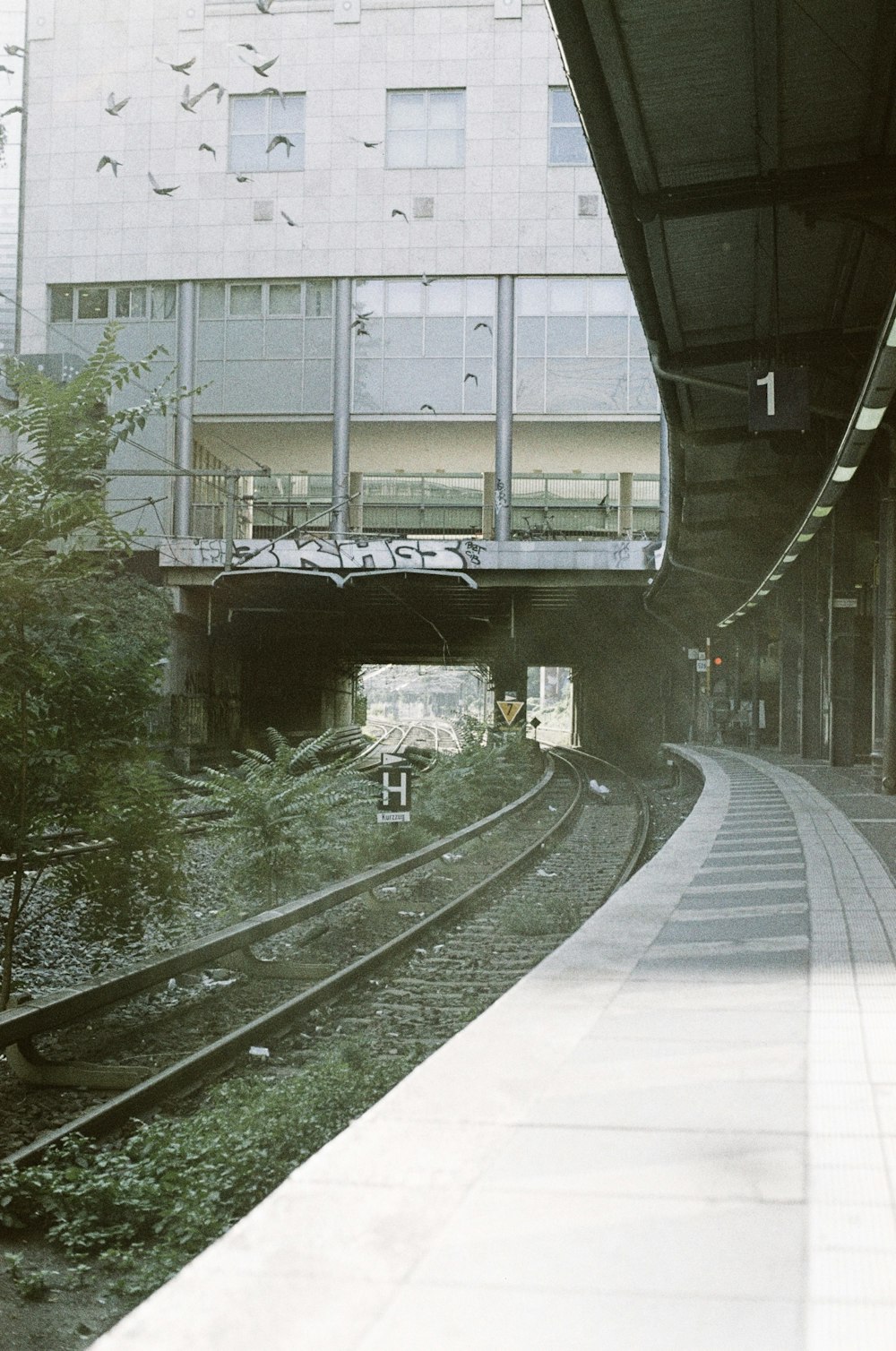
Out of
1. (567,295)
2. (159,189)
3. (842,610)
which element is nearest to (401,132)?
(567,295)

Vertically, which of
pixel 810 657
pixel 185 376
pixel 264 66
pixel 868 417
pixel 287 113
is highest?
pixel 264 66

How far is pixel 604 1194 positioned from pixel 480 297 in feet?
137

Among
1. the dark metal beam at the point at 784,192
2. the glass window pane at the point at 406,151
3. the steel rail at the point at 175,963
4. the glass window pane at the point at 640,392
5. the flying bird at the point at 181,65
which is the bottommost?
the steel rail at the point at 175,963

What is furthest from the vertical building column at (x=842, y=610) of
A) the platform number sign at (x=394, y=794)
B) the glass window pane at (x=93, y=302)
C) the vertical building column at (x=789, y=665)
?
the glass window pane at (x=93, y=302)

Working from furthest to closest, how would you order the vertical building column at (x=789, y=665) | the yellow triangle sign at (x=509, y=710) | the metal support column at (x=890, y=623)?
the yellow triangle sign at (x=509, y=710) < the vertical building column at (x=789, y=665) < the metal support column at (x=890, y=623)

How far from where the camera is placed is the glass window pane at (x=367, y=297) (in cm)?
4284

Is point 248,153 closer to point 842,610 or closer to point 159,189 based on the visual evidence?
point 159,189

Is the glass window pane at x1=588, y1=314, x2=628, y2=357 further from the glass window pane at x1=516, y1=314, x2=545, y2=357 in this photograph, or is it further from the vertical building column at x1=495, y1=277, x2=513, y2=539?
the vertical building column at x1=495, y1=277, x2=513, y2=539

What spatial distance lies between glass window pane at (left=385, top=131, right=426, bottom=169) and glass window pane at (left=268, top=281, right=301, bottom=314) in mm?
4909

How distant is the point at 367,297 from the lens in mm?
42969

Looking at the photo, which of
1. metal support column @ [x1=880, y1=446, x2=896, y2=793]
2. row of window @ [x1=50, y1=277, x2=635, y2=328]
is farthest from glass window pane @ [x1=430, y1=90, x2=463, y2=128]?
metal support column @ [x1=880, y1=446, x2=896, y2=793]

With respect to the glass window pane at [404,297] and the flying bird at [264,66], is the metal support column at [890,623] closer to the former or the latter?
the glass window pane at [404,297]

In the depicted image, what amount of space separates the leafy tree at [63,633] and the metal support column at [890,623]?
11905 mm

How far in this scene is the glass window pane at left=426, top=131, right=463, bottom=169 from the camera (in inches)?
1667
